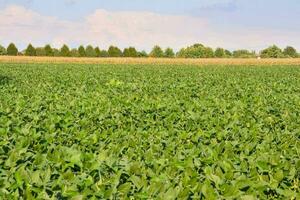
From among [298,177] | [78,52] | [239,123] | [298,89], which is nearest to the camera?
[298,177]

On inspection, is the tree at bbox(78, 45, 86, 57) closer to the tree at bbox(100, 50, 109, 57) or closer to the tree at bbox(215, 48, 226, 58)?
the tree at bbox(100, 50, 109, 57)

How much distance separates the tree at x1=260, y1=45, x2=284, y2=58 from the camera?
408ft

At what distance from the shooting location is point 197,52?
123 meters

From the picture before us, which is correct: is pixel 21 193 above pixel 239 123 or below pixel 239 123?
above

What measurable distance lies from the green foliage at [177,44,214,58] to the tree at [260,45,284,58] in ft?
43.9

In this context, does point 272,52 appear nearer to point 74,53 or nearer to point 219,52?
point 219,52

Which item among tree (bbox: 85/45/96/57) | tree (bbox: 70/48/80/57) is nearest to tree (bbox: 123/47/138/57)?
tree (bbox: 85/45/96/57)

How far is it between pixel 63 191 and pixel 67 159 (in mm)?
1282

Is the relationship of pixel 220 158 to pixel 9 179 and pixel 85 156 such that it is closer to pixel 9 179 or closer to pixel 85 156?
pixel 85 156

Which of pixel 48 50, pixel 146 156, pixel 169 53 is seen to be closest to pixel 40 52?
pixel 48 50

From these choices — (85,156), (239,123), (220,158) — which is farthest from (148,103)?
(85,156)

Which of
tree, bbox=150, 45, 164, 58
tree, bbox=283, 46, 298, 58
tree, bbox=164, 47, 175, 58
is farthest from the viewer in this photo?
tree, bbox=283, 46, 298, 58

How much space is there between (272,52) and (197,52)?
19.1 metres

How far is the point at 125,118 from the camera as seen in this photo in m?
11.0
